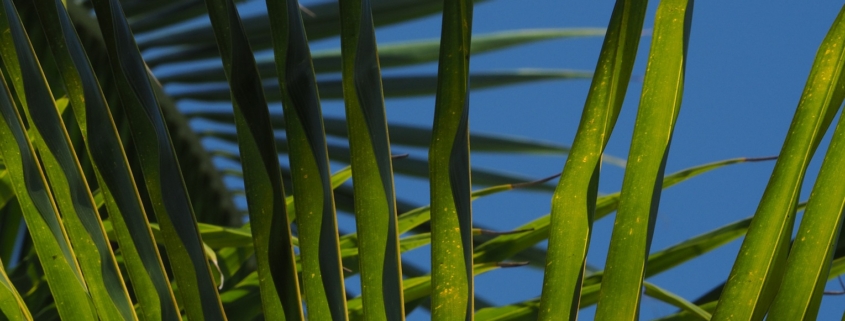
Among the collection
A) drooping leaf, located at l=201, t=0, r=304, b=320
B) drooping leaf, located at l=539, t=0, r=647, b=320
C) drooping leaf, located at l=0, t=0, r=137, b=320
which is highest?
drooping leaf, located at l=539, t=0, r=647, b=320

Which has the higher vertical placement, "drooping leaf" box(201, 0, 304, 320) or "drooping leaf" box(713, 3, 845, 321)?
"drooping leaf" box(713, 3, 845, 321)

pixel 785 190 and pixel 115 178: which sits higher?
pixel 785 190

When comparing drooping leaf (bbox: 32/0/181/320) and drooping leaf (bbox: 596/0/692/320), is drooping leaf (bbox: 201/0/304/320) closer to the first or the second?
drooping leaf (bbox: 32/0/181/320)

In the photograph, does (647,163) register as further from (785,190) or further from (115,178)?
(115,178)

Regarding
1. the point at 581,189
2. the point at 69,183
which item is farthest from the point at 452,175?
the point at 69,183

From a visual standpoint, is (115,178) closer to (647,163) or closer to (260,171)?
(260,171)

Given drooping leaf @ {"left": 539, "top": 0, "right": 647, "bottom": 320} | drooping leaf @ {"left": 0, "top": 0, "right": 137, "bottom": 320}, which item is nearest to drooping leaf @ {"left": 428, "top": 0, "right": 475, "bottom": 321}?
drooping leaf @ {"left": 539, "top": 0, "right": 647, "bottom": 320}

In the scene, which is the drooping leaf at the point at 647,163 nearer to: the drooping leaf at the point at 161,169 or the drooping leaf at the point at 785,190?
the drooping leaf at the point at 785,190

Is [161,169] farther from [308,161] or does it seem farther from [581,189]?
[581,189]

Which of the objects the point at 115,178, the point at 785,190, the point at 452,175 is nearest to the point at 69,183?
the point at 115,178

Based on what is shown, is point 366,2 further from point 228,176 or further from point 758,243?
point 228,176

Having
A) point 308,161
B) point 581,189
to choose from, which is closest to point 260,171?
point 308,161

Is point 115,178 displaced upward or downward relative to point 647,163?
downward
